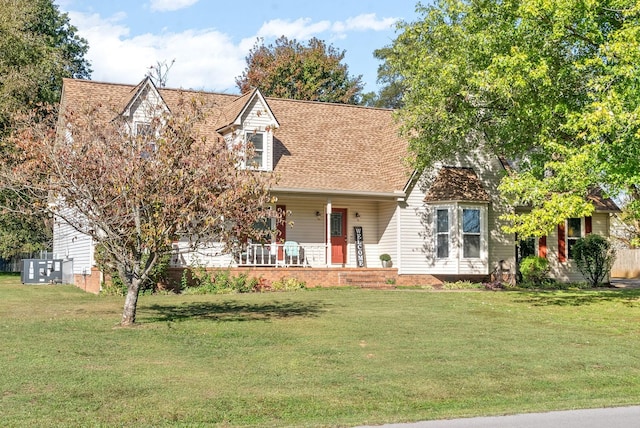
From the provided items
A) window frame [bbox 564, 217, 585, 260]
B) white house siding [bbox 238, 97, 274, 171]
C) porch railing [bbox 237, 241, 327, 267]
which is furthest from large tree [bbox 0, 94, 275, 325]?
window frame [bbox 564, 217, 585, 260]

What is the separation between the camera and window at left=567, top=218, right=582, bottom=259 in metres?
29.2

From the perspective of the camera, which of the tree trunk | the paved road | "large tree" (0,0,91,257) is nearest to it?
the paved road

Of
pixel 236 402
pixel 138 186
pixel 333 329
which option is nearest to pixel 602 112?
pixel 333 329

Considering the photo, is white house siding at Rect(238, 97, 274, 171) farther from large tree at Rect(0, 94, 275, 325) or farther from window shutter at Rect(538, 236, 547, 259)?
window shutter at Rect(538, 236, 547, 259)

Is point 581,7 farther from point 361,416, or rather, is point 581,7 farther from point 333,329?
point 361,416

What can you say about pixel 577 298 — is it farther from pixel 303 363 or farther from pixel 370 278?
pixel 303 363

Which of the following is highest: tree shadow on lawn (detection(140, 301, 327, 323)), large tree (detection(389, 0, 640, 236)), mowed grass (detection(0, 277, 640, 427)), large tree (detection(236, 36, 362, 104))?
large tree (detection(236, 36, 362, 104))

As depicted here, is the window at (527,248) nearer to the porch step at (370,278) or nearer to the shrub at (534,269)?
the shrub at (534,269)

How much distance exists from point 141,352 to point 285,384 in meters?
3.07

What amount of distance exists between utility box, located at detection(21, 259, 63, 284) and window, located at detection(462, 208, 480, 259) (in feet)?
52.7

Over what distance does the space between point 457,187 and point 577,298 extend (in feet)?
21.1

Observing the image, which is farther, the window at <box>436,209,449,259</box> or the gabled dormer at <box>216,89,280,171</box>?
the window at <box>436,209,449,259</box>

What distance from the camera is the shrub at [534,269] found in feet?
89.5

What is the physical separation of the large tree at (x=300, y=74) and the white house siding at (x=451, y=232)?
18.8 m
